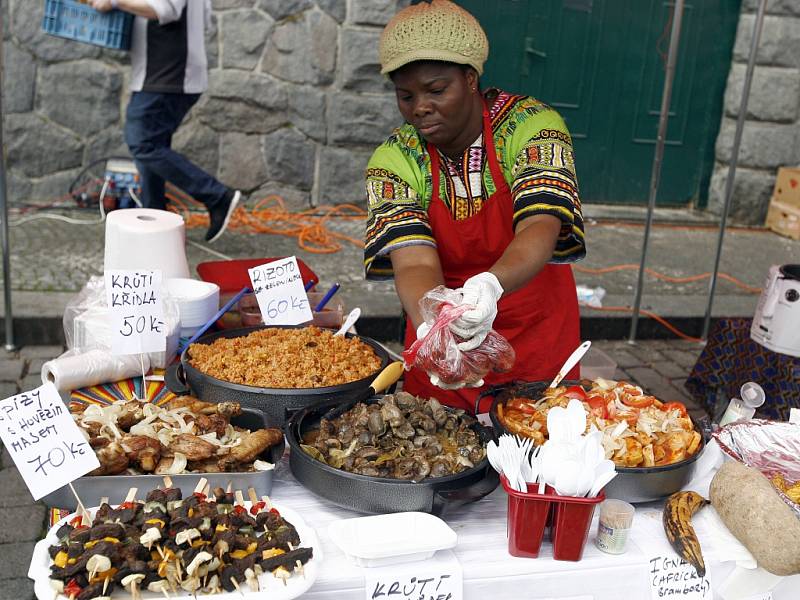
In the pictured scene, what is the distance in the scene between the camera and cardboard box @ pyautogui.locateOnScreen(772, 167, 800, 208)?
698 centimetres

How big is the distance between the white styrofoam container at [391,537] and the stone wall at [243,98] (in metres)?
5.41

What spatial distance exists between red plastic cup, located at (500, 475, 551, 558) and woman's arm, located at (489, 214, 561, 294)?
62cm

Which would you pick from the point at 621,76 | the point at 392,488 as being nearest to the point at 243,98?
the point at 621,76

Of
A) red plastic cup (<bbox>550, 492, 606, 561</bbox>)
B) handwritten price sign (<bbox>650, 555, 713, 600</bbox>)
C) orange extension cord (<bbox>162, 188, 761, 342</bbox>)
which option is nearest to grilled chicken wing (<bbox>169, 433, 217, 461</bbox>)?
red plastic cup (<bbox>550, 492, 606, 561</bbox>)

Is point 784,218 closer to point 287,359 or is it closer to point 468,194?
point 468,194

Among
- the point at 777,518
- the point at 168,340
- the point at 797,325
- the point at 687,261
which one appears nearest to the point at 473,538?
the point at 777,518

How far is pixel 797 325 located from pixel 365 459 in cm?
252

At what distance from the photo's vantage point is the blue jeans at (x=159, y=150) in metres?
5.29

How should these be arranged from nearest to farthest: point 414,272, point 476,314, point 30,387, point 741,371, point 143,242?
point 476,314, point 414,272, point 143,242, point 741,371, point 30,387

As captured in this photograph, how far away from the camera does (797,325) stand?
3492 mm

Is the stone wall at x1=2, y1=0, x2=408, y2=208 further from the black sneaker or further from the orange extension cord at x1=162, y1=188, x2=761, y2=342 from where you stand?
the black sneaker

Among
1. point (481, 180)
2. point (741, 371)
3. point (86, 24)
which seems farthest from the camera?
point (86, 24)

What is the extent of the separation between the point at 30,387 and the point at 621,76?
5274mm

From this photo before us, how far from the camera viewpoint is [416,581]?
1.46 metres
